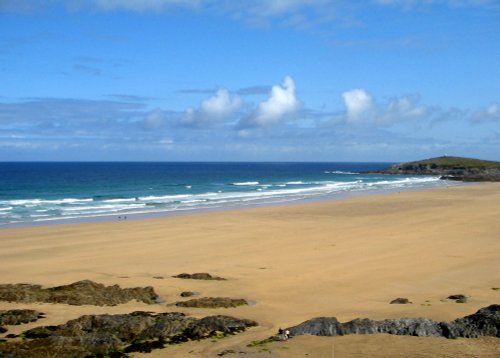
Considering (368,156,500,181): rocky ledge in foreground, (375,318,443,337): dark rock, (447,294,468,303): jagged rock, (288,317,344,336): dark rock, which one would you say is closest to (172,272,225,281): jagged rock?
(288,317,344,336): dark rock

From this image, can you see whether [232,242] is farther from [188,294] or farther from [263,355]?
[263,355]

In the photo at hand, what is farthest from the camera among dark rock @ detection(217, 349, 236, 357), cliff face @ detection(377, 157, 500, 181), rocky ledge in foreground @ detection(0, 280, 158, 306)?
cliff face @ detection(377, 157, 500, 181)

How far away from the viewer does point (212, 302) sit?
1312 cm

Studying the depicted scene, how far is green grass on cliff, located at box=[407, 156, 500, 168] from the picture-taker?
382 ft

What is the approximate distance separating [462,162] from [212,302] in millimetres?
122258

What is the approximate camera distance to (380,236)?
25.5 m

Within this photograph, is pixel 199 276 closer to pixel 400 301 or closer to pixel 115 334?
pixel 400 301

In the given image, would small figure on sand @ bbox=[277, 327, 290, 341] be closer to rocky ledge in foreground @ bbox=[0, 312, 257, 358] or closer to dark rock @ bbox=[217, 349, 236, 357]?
dark rock @ bbox=[217, 349, 236, 357]

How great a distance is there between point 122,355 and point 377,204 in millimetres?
37077

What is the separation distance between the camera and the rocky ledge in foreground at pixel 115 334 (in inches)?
371

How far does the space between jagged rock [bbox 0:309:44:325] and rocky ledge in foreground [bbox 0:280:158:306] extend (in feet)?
4.97

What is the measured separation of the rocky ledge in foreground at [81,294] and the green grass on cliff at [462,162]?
11141cm

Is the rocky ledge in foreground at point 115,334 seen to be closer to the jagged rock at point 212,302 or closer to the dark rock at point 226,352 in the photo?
the dark rock at point 226,352

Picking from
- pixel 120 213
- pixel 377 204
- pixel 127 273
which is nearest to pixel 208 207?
pixel 120 213
